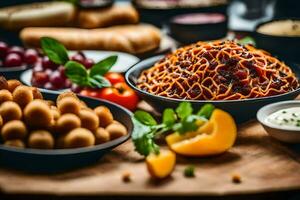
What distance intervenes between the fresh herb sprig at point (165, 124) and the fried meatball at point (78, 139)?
0.13 meters

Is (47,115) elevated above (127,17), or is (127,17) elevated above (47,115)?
(47,115)

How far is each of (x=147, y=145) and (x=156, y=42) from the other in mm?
1467

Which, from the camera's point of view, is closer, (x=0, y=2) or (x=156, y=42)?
(x=156, y=42)

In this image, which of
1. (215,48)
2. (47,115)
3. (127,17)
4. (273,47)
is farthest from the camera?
(127,17)

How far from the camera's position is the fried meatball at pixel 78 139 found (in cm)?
188

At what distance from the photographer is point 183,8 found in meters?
3.73

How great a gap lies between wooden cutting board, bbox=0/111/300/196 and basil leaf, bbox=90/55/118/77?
1.36 ft

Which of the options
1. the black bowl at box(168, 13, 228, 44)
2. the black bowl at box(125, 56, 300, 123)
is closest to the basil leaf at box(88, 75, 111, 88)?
the black bowl at box(125, 56, 300, 123)

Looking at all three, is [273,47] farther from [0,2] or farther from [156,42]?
[0,2]

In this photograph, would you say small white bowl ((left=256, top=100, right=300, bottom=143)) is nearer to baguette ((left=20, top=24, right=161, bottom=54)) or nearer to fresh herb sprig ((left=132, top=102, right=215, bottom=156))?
fresh herb sprig ((left=132, top=102, right=215, bottom=156))

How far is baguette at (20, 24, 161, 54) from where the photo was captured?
3.26m

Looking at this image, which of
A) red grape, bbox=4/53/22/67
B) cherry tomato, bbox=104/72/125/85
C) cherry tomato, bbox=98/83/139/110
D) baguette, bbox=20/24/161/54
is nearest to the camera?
cherry tomato, bbox=98/83/139/110

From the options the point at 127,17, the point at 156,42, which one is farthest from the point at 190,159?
the point at 127,17

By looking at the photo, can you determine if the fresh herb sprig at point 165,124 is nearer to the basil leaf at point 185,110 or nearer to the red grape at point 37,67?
the basil leaf at point 185,110
